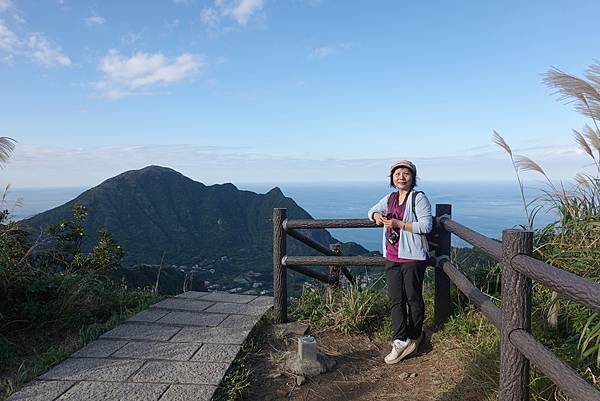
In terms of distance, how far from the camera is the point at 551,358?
1637mm

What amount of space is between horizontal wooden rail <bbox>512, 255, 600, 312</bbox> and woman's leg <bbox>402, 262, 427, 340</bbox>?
4.63ft

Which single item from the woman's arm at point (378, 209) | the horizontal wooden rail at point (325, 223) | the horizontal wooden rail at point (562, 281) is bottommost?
the horizontal wooden rail at point (562, 281)

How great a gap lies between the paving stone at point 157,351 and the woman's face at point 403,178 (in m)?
1.95

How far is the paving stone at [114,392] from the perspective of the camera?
2545mm

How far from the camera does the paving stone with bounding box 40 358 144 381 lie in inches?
110

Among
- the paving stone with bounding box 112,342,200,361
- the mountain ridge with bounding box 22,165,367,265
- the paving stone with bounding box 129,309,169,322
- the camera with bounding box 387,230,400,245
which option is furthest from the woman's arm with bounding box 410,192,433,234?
the mountain ridge with bounding box 22,165,367,265

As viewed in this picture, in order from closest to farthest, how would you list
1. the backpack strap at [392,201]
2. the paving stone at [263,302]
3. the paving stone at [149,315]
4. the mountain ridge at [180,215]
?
the backpack strap at [392,201] → the paving stone at [149,315] → the paving stone at [263,302] → the mountain ridge at [180,215]

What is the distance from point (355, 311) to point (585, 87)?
2476mm

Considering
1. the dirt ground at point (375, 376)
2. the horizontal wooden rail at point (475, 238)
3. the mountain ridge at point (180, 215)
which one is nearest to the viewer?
the horizontal wooden rail at point (475, 238)

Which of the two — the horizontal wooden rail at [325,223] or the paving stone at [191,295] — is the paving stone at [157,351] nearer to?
the horizontal wooden rail at [325,223]

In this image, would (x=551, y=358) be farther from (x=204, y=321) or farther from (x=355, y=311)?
(x=204, y=321)

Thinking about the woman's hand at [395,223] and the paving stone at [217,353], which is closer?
the paving stone at [217,353]

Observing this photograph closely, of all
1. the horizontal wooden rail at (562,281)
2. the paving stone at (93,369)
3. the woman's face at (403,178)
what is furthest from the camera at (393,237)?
the paving stone at (93,369)

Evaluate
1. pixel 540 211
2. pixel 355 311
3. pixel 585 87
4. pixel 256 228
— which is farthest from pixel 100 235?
pixel 256 228
